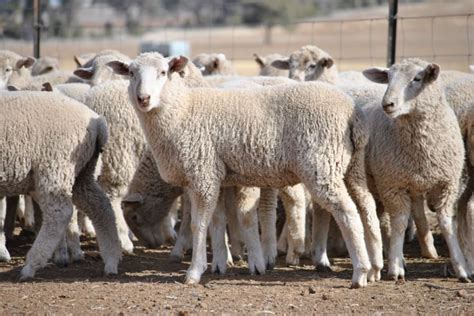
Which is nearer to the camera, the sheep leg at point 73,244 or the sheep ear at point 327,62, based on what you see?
the sheep leg at point 73,244

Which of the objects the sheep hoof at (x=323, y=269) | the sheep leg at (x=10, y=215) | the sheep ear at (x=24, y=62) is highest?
the sheep ear at (x=24, y=62)

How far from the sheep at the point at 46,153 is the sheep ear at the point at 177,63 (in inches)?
31.4

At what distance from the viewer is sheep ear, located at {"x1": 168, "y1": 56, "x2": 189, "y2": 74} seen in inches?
310

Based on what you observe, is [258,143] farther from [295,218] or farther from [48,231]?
[48,231]

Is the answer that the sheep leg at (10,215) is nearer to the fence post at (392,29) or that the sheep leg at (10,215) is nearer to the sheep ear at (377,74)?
the sheep ear at (377,74)

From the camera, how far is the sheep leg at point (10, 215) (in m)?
9.62

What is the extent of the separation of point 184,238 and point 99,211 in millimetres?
1271

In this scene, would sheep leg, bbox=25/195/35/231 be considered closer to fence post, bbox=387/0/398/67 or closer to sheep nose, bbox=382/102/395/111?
fence post, bbox=387/0/398/67

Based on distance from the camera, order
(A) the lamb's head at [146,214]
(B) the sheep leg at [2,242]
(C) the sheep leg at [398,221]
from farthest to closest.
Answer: (A) the lamb's head at [146,214]
(B) the sheep leg at [2,242]
(C) the sheep leg at [398,221]

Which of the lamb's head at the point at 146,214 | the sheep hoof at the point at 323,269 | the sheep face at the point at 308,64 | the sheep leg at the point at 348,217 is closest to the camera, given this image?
the sheep leg at the point at 348,217

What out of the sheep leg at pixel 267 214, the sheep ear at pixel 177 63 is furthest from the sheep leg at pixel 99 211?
the sheep leg at pixel 267 214

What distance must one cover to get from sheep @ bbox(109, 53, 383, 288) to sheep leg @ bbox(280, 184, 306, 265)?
1067 mm

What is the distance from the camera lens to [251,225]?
330 inches

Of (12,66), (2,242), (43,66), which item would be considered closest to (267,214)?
(2,242)
